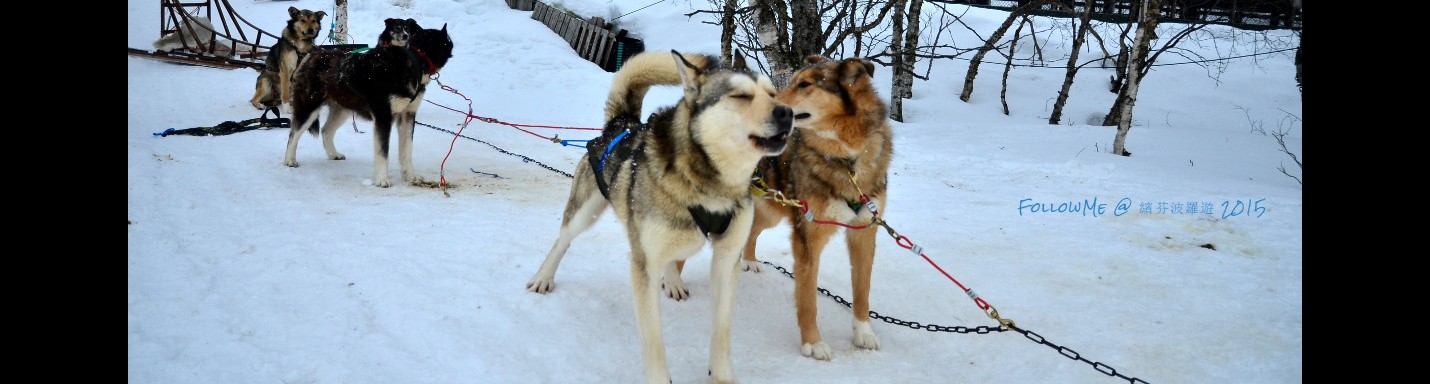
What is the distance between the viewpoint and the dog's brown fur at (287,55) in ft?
30.4

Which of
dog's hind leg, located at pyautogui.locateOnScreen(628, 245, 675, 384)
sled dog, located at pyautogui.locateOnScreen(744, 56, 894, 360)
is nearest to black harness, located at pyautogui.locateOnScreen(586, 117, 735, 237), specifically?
dog's hind leg, located at pyautogui.locateOnScreen(628, 245, 675, 384)

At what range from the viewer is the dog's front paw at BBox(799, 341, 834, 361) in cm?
287

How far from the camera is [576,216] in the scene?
10.6 ft

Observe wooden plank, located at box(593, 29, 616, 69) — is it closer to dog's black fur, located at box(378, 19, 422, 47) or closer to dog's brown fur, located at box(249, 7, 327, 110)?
dog's brown fur, located at box(249, 7, 327, 110)

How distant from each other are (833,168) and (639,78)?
2.77 feet

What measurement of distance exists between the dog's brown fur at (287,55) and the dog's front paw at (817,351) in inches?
329

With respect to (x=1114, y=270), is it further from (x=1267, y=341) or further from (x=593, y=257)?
(x=593, y=257)

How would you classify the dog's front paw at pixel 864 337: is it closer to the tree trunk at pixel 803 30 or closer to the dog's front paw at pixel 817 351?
the dog's front paw at pixel 817 351

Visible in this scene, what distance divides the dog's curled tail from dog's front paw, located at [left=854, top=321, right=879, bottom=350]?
1.19 meters

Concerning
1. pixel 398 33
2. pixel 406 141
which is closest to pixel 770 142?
pixel 406 141

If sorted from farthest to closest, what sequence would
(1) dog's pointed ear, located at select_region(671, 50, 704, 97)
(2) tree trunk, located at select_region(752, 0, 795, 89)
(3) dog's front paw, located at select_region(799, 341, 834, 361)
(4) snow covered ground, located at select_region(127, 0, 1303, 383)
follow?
(2) tree trunk, located at select_region(752, 0, 795, 89) → (3) dog's front paw, located at select_region(799, 341, 834, 361) → (4) snow covered ground, located at select_region(127, 0, 1303, 383) → (1) dog's pointed ear, located at select_region(671, 50, 704, 97)

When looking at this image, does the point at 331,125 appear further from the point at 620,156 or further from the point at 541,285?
the point at 620,156
